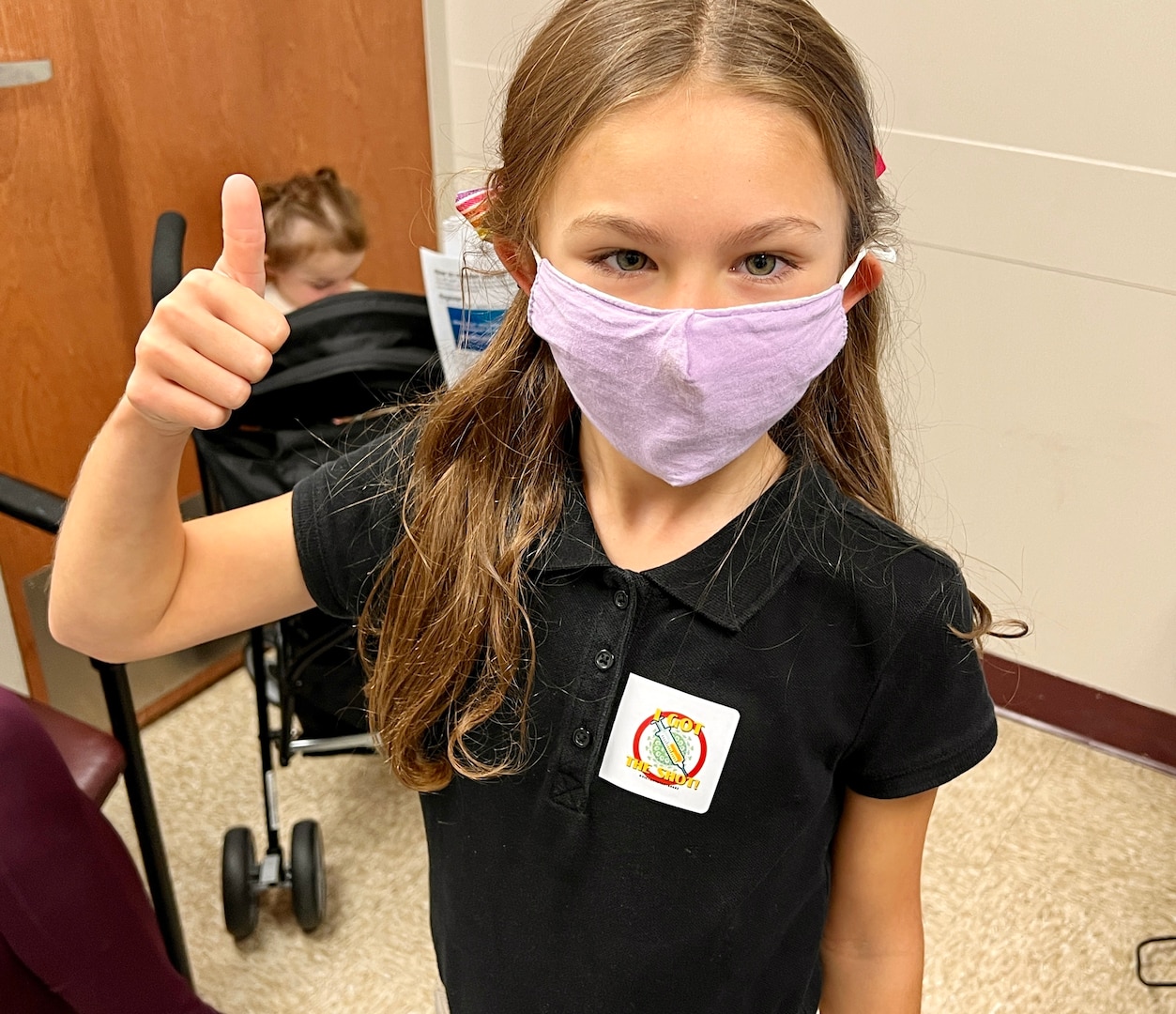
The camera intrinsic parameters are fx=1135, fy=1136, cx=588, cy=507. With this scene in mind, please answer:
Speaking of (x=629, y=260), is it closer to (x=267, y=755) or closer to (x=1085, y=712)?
(x=267, y=755)

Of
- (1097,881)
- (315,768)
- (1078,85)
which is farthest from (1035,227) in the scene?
(315,768)

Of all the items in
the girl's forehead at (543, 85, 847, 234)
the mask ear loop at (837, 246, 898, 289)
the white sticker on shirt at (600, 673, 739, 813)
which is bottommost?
the white sticker on shirt at (600, 673, 739, 813)

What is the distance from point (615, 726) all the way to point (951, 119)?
57.5 inches

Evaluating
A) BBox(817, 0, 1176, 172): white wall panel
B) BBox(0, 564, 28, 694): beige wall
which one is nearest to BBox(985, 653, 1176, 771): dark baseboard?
BBox(817, 0, 1176, 172): white wall panel

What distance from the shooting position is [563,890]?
0.87 meters

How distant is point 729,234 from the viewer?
0.73 m

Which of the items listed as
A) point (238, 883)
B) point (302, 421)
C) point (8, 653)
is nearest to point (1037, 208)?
point (302, 421)

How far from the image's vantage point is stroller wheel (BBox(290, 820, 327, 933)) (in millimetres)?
1754

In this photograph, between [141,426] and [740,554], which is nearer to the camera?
[141,426]

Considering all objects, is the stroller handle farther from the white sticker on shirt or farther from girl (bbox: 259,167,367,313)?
the white sticker on shirt

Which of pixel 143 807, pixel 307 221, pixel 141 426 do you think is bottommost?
pixel 143 807

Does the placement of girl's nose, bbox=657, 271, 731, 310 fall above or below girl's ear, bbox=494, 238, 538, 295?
above

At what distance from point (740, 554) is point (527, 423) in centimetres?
21

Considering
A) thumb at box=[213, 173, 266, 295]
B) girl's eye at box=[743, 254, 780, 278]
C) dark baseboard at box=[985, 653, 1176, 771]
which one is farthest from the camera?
dark baseboard at box=[985, 653, 1176, 771]
